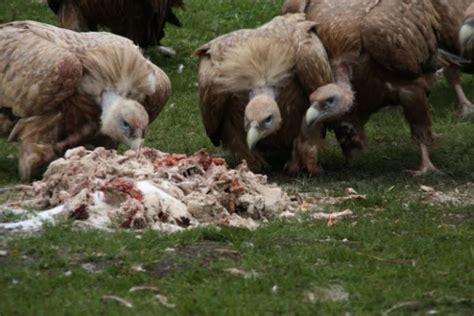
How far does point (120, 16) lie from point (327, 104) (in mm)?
4827

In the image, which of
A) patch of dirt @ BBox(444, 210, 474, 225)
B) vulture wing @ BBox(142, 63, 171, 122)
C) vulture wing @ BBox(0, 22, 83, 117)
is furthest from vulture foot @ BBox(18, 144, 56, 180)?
patch of dirt @ BBox(444, 210, 474, 225)

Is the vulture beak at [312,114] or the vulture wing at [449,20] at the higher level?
the vulture wing at [449,20]

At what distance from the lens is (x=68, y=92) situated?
9.11m

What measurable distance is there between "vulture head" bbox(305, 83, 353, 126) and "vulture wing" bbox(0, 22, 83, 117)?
1808 millimetres

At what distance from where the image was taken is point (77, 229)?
7.16 meters

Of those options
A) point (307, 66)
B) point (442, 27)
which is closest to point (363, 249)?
point (307, 66)

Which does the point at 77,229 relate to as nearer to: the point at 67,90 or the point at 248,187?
the point at 248,187

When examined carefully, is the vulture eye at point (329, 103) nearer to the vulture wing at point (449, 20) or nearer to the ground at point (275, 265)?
the ground at point (275, 265)

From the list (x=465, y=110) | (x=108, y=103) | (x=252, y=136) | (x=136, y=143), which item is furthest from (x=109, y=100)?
(x=465, y=110)

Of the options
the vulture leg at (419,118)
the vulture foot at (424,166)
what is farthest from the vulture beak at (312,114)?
the vulture foot at (424,166)

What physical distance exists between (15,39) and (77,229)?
9.17 feet

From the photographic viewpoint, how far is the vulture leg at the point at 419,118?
10047mm

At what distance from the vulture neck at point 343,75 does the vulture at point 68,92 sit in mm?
1468

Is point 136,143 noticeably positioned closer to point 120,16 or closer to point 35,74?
point 35,74
